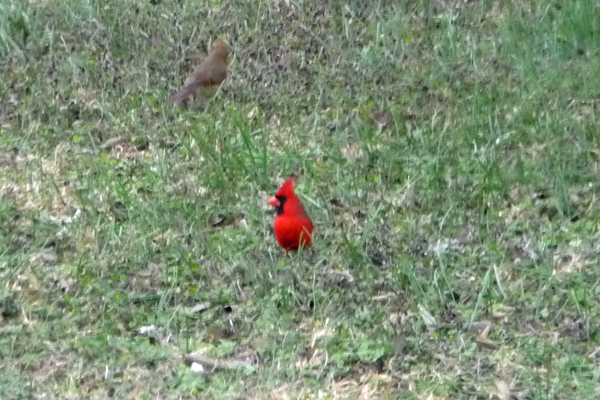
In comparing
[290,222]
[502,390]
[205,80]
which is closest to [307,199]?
[290,222]

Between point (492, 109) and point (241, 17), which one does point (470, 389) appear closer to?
point (492, 109)

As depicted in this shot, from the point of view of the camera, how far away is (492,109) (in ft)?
20.7

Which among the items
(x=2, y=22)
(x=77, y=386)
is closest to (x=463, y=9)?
(x=2, y=22)

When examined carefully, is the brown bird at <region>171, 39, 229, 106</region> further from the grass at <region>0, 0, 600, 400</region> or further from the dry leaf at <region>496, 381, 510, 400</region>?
the dry leaf at <region>496, 381, 510, 400</region>

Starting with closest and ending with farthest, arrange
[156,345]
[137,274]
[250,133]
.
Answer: [156,345] < [137,274] < [250,133]

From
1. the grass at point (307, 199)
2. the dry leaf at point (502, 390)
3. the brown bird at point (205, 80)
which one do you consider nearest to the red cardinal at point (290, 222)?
the grass at point (307, 199)

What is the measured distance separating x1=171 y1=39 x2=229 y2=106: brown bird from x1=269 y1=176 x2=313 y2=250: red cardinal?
2210 mm

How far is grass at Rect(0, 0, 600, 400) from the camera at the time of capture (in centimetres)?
420

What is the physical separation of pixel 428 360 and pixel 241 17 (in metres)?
4.53

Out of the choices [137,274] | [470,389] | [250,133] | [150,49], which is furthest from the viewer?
[150,49]

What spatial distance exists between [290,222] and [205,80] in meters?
2.42

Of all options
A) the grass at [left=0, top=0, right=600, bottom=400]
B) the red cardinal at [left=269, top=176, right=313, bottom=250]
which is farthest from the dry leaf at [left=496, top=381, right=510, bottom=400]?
the red cardinal at [left=269, top=176, right=313, bottom=250]

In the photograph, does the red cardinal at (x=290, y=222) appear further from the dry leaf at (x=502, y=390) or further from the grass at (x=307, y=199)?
the dry leaf at (x=502, y=390)

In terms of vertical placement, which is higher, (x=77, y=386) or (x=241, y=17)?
(x=241, y=17)
